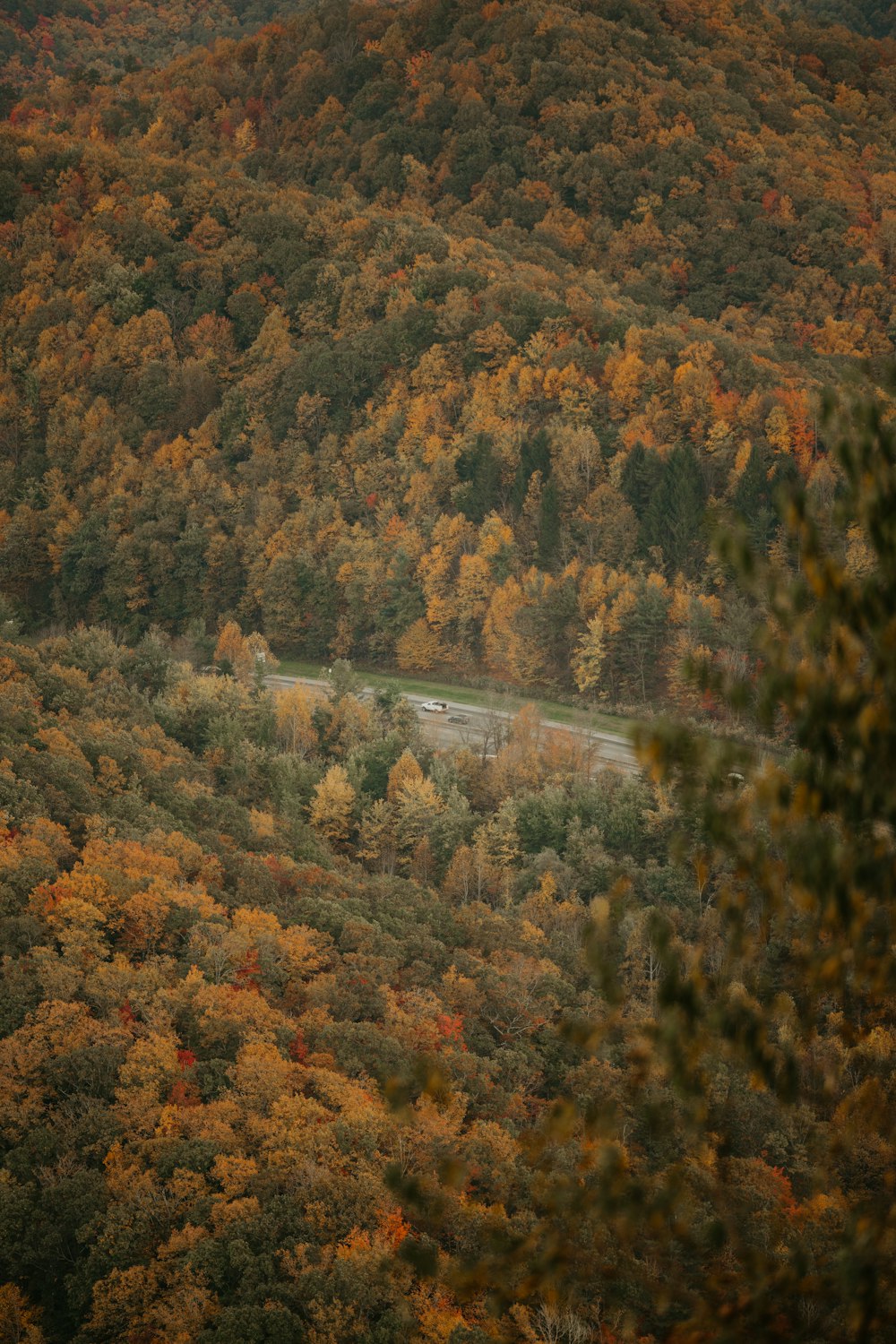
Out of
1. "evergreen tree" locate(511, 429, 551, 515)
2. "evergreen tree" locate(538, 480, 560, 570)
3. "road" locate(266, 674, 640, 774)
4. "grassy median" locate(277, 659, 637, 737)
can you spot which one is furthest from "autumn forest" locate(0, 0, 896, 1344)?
"road" locate(266, 674, 640, 774)

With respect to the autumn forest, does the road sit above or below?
below

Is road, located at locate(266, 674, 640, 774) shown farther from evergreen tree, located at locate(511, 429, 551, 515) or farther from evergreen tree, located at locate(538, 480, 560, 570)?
evergreen tree, located at locate(511, 429, 551, 515)

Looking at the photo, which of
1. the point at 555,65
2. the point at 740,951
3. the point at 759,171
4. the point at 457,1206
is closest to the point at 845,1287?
the point at 740,951

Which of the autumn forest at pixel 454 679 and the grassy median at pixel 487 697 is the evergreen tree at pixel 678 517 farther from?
the grassy median at pixel 487 697

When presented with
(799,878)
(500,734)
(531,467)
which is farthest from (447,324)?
(799,878)

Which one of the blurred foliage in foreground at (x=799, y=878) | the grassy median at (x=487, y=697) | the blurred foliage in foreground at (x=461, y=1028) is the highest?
the blurred foliage in foreground at (x=799, y=878)

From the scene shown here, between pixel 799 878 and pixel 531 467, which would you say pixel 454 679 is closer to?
pixel 531 467

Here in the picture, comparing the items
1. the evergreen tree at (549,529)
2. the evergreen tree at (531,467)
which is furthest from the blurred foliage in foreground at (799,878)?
the evergreen tree at (531,467)
